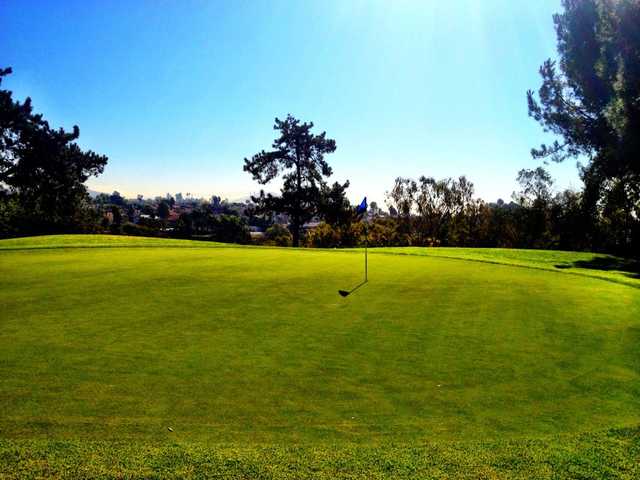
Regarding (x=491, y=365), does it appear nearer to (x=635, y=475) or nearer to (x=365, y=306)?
(x=635, y=475)

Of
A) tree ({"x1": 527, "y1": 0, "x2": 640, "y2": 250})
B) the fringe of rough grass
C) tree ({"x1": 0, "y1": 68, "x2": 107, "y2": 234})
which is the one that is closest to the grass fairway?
the fringe of rough grass

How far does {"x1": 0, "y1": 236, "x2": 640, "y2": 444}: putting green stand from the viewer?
160 inches

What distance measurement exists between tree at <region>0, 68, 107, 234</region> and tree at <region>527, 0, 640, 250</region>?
37.0 m

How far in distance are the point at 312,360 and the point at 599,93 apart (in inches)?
1067

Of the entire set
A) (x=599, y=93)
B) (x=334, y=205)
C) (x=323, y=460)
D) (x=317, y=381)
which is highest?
(x=599, y=93)

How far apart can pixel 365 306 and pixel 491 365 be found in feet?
10.7

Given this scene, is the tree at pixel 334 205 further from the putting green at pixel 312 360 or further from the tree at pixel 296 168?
the putting green at pixel 312 360

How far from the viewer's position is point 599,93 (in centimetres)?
2570

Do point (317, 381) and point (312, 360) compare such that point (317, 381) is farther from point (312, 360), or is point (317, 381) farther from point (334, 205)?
point (334, 205)

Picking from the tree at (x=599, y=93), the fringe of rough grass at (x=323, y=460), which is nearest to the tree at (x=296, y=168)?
the tree at (x=599, y=93)

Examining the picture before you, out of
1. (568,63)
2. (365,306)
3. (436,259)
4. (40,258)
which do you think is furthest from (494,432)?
(568,63)

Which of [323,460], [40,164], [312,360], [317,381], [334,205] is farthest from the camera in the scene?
[334,205]

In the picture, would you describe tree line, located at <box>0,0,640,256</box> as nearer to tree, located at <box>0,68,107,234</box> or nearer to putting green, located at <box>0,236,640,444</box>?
tree, located at <box>0,68,107,234</box>

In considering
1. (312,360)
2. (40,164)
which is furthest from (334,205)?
(312,360)
